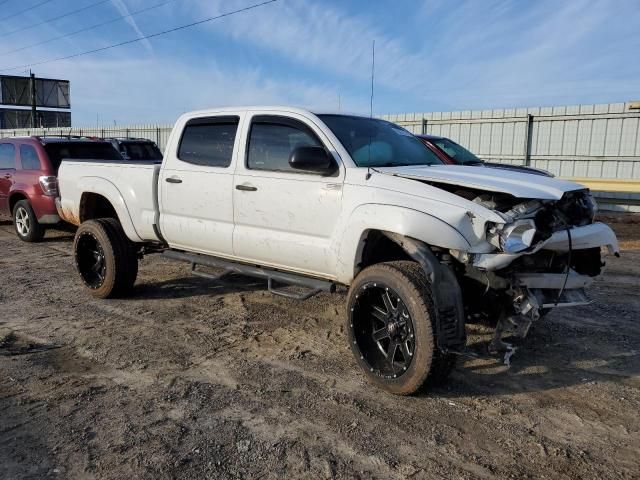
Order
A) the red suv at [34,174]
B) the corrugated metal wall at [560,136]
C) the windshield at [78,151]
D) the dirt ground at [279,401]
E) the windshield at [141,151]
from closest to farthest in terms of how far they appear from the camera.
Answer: the dirt ground at [279,401] < the red suv at [34,174] < the windshield at [78,151] < the windshield at [141,151] < the corrugated metal wall at [560,136]

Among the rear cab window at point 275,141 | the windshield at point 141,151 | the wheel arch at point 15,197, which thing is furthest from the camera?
the windshield at point 141,151

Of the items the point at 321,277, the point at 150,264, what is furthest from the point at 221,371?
the point at 150,264

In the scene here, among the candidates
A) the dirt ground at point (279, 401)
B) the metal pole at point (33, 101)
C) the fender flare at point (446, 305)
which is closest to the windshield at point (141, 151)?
the dirt ground at point (279, 401)

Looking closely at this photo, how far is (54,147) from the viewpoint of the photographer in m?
9.68

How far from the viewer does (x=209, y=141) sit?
216 inches

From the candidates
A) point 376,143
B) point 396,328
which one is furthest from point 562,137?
point 396,328

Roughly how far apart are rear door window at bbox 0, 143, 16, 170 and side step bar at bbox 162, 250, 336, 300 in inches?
234

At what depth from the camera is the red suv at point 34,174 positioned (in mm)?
9469

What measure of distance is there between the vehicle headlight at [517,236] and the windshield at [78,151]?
828 centimetres

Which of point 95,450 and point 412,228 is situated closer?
point 95,450

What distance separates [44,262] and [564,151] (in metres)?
13.0

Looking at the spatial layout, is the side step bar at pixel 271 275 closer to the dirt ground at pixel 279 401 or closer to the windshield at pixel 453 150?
the dirt ground at pixel 279 401

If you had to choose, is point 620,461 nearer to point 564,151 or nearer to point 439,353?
point 439,353

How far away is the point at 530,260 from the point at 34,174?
28.3 ft
